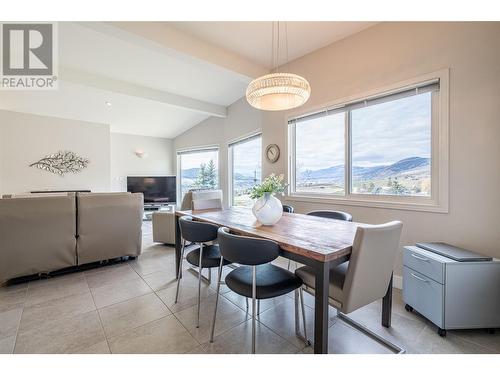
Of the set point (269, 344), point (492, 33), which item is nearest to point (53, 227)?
point (269, 344)

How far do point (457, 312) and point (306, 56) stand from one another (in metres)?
3.33

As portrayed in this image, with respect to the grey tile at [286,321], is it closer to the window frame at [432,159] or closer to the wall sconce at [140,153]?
the window frame at [432,159]

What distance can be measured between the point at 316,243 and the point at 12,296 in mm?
3014

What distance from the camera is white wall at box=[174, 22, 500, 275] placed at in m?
1.87

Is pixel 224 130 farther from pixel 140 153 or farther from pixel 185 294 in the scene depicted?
pixel 185 294

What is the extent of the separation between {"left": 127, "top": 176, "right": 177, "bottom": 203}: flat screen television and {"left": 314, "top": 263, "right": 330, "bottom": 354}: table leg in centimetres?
663

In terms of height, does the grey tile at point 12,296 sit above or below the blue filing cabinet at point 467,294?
below

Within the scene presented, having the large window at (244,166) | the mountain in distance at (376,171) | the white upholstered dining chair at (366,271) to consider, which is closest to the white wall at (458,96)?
the mountain in distance at (376,171)

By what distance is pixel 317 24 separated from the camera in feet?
8.75

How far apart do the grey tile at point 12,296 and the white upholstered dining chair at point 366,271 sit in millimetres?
2690

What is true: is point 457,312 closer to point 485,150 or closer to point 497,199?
point 497,199

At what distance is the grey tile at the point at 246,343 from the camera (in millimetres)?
1555

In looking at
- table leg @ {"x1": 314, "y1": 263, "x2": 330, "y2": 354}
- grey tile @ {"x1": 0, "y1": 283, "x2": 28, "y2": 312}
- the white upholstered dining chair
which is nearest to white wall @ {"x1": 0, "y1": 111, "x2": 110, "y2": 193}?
grey tile @ {"x1": 0, "y1": 283, "x2": 28, "y2": 312}

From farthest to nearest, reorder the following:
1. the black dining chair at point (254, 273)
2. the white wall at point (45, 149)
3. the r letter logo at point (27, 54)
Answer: the white wall at point (45, 149) < the r letter logo at point (27, 54) < the black dining chair at point (254, 273)
